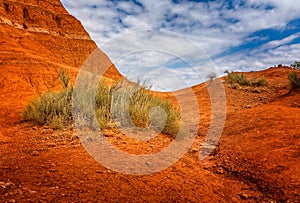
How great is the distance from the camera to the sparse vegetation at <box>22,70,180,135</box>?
4.59 meters

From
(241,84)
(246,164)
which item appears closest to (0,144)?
(246,164)

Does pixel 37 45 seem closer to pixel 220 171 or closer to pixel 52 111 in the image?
pixel 52 111

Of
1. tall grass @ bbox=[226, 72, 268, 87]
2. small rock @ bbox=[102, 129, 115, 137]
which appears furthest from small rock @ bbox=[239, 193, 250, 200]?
tall grass @ bbox=[226, 72, 268, 87]

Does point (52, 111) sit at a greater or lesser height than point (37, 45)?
lesser

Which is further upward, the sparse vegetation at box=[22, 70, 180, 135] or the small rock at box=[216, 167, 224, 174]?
the sparse vegetation at box=[22, 70, 180, 135]

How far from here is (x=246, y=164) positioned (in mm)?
3586

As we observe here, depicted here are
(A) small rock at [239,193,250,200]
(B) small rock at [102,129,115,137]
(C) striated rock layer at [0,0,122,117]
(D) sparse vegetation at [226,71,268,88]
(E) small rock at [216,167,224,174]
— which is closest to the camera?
(A) small rock at [239,193,250,200]

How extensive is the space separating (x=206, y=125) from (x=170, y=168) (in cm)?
355

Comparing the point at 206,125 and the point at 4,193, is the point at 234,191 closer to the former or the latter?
the point at 4,193

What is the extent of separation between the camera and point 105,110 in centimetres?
460

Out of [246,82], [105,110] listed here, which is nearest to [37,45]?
[246,82]

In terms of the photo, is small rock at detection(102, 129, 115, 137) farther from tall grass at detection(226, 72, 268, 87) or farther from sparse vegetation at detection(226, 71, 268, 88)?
tall grass at detection(226, 72, 268, 87)

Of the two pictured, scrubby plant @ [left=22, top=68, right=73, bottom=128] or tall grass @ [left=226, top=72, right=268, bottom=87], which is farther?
tall grass @ [left=226, top=72, right=268, bottom=87]

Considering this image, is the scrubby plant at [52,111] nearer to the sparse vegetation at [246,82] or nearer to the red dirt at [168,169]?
the red dirt at [168,169]
